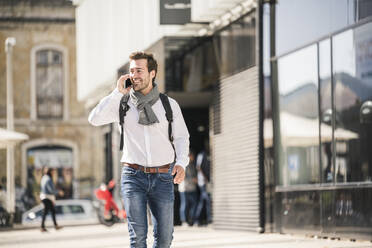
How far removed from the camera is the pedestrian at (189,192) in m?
20.4

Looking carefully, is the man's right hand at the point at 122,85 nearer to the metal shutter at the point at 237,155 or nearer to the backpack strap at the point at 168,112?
the backpack strap at the point at 168,112

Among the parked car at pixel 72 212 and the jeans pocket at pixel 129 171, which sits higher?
the jeans pocket at pixel 129 171

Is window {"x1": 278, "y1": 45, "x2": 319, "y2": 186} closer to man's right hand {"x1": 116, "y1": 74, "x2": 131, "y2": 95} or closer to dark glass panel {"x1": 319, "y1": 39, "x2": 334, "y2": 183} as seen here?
dark glass panel {"x1": 319, "y1": 39, "x2": 334, "y2": 183}

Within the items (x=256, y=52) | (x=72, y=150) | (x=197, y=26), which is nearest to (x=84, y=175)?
(x=72, y=150)

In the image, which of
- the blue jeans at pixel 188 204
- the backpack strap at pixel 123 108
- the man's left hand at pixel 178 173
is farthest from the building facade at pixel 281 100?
the backpack strap at pixel 123 108

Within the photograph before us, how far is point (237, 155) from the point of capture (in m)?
17.6

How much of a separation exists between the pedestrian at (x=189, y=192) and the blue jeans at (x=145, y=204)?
546 inches

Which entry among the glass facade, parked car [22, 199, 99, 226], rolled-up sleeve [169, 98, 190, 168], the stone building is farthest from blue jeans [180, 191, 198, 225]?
the stone building

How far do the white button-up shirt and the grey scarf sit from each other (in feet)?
0.21

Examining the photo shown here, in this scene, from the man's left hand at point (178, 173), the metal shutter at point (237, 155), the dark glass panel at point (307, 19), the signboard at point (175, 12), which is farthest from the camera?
the signboard at point (175, 12)

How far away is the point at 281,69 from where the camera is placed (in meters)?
15.8

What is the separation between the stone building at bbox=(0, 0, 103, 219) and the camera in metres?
39.2

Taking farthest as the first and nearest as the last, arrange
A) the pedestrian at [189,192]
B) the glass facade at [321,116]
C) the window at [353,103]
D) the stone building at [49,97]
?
the stone building at [49,97]
the pedestrian at [189,192]
the glass facade at [321,116]
the window at [353,103]

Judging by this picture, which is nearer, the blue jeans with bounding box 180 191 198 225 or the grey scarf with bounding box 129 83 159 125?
the grey scarf with bounding box 129 83 159 125
